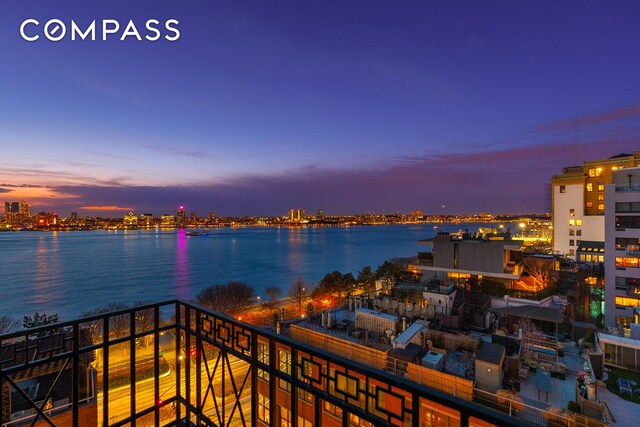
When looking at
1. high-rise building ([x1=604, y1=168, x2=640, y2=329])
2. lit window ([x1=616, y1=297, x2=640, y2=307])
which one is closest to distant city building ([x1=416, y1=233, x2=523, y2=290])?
high-rise building ([x1=604, y1=168, x2=640, y2=329])

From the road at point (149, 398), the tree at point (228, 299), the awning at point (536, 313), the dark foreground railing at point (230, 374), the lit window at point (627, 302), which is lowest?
the road at point (149, 398)

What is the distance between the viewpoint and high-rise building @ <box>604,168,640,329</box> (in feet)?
59.7

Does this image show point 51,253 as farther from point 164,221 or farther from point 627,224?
point 164,221

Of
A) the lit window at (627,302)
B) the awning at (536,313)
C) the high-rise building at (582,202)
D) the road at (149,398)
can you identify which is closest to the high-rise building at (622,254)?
the lit window at (627,302)

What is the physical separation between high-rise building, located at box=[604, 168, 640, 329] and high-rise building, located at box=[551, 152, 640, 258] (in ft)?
61.8

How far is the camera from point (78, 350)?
2115 millimetres

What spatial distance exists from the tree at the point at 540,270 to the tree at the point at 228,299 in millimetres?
21823

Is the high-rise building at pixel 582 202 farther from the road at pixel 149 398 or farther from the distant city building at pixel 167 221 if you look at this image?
the distant city building at pixel 167 221

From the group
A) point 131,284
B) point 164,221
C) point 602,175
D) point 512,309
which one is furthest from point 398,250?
point 164,221

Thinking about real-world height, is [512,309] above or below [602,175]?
below

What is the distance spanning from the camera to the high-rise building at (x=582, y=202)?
116 ft

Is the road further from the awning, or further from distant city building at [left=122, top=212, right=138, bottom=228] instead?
distant city building at [left=122, top=212, right=138, bottom=228]

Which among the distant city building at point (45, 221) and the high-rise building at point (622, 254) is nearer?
the high-rise building at point (622, 254)

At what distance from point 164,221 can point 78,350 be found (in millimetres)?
196661
